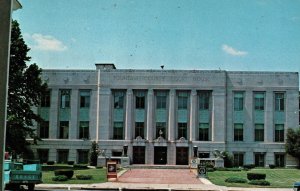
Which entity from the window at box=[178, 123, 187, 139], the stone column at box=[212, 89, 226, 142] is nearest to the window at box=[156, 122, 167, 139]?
the window at box=[178, 123, 187, 139]

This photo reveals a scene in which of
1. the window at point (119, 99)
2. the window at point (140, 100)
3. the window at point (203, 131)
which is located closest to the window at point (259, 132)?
the window at point (203, 131)

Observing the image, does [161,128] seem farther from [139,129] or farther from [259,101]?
[259,101]

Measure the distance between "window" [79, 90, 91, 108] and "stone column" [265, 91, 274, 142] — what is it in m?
23.5

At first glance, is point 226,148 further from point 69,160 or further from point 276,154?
point 69,160

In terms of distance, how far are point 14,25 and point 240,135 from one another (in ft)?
107

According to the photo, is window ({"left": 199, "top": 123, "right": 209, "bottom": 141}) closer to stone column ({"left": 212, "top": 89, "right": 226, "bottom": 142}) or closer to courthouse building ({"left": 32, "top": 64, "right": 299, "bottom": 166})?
courthouse building ({"left": 32, "top": 64, "right": 299, "bottom": 166})

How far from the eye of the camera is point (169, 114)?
68.2m

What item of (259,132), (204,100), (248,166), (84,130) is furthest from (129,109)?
(259,132)

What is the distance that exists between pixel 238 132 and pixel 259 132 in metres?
2.73

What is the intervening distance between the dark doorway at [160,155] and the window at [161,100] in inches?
217

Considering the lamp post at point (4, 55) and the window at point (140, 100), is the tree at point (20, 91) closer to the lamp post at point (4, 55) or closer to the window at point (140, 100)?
the window at point (140, 100)

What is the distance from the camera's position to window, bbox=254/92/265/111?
68.0 meters

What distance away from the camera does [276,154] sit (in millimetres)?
67562

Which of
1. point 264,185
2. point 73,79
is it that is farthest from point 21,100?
point 264,185
